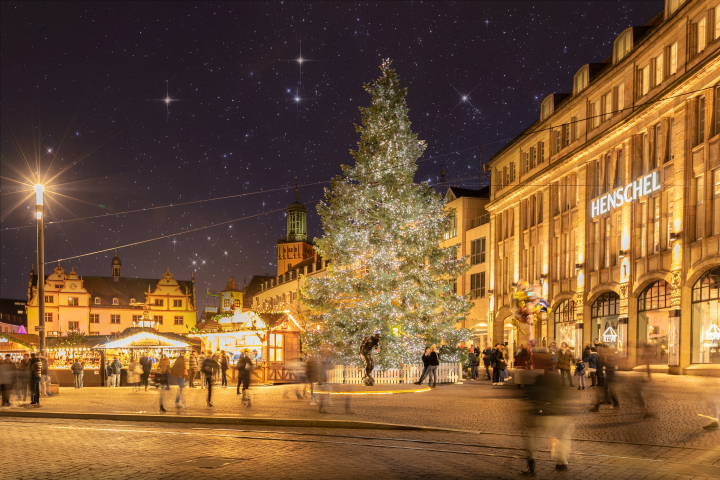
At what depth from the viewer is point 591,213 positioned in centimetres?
3994

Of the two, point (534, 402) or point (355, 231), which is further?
point (355, 231)

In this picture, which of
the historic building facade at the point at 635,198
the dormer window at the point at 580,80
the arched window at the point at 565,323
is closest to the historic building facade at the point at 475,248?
the historic building facade at the point at 635,198

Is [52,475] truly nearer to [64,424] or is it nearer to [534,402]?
[534,402]

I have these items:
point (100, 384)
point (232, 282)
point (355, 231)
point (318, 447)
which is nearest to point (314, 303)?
point (355, 231)

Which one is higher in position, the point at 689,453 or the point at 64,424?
the point at 689,453

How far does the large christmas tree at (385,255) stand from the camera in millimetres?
29969

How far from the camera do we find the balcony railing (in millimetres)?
58000

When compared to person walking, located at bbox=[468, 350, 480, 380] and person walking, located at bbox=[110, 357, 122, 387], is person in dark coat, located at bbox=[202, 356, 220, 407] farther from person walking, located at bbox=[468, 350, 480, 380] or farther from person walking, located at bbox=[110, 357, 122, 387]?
person walking, located at bbox=[110, 357, 122, 387]

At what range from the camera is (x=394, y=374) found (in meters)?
29.7

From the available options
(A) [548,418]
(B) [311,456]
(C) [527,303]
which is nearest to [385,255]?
(C) [527,303]

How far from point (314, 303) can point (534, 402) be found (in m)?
23.7

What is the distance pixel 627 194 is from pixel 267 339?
19768mm

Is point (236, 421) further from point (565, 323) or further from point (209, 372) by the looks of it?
point (565, 323)

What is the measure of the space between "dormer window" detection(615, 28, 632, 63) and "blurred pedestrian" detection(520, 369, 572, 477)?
107 feet
